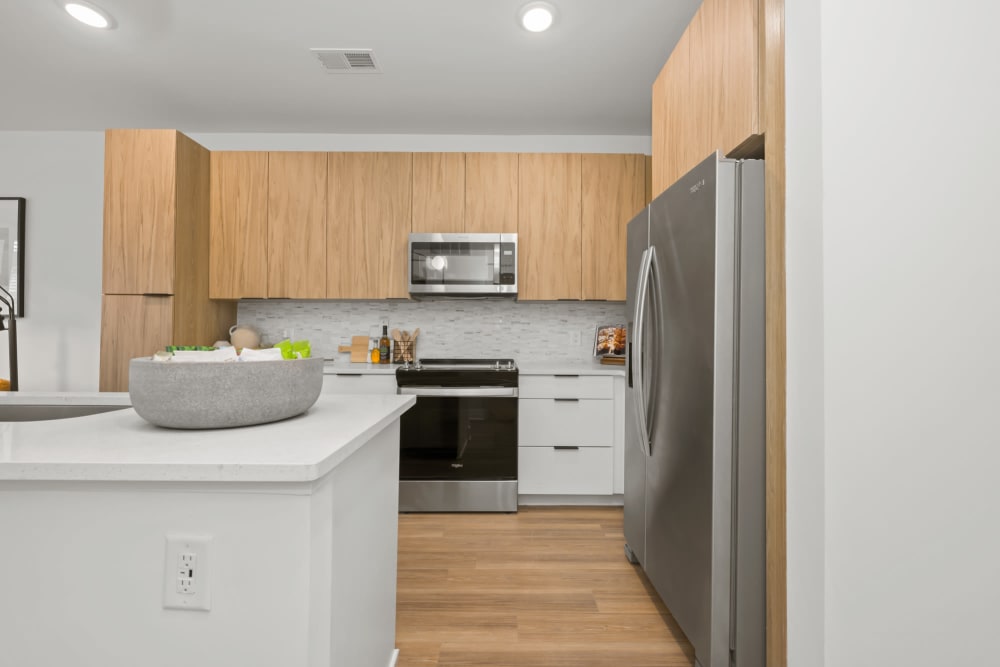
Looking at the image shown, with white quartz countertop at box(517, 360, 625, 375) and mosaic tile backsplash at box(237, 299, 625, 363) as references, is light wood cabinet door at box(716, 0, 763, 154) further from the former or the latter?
mosaic tile backsplash at box(237, 299, 625, 363)

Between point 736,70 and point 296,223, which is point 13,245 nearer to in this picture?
point 296,223

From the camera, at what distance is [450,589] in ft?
7.32

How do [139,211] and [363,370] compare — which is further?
[363,370]

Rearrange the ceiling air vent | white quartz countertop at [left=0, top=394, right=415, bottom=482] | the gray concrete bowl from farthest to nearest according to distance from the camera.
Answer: the ceiling air vent < the gray concrete bowl < white quartz countertop at [left=0, top=394, right=415, bottom=482]

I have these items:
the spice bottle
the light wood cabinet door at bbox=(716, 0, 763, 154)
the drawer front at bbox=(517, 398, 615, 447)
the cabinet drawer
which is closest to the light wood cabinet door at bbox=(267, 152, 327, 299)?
the spice bottle

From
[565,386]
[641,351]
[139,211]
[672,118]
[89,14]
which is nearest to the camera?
[641,351]

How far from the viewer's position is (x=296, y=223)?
3.56 meters

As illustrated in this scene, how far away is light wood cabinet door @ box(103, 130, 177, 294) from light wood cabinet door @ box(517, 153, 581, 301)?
7.08 feet

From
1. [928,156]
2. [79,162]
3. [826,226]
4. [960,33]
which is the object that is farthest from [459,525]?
[79,162]

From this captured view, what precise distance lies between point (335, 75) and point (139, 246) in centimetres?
153

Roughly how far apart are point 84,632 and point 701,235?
1702 mm

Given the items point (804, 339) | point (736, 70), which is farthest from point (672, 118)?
point (804, 339)

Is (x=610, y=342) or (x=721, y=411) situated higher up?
(x=610, y=342)

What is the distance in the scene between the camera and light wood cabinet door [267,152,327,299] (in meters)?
3.56
